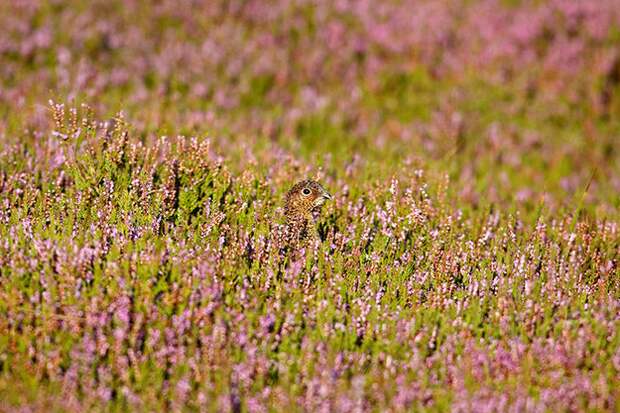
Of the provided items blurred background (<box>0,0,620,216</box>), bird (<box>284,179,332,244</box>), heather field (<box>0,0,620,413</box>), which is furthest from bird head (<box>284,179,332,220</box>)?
blurred background (<box>0,0,620,216</box>)

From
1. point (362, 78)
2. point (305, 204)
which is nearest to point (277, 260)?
point (305, 204)

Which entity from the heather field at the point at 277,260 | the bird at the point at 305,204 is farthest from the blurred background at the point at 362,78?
the bird at the point at 305,204

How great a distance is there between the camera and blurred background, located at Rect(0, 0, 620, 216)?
7.91 metres

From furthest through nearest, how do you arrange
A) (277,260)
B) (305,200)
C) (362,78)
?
(362,78)
(305,200)
(277,260)

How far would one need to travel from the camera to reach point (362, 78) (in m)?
10.1

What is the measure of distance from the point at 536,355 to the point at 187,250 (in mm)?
2009

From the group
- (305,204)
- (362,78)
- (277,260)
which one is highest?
(362,78)

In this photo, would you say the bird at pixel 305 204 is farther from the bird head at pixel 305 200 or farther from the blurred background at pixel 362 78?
the blurred background at pixel 362 78

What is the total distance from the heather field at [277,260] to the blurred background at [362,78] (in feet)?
0.19

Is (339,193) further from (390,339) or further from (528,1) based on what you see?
(528,1)

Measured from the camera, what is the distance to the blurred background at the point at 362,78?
791 cm

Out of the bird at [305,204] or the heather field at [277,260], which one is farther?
the bird at [305,204]

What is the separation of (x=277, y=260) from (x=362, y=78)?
231 inches

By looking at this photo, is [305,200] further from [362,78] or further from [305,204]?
[362,78]
